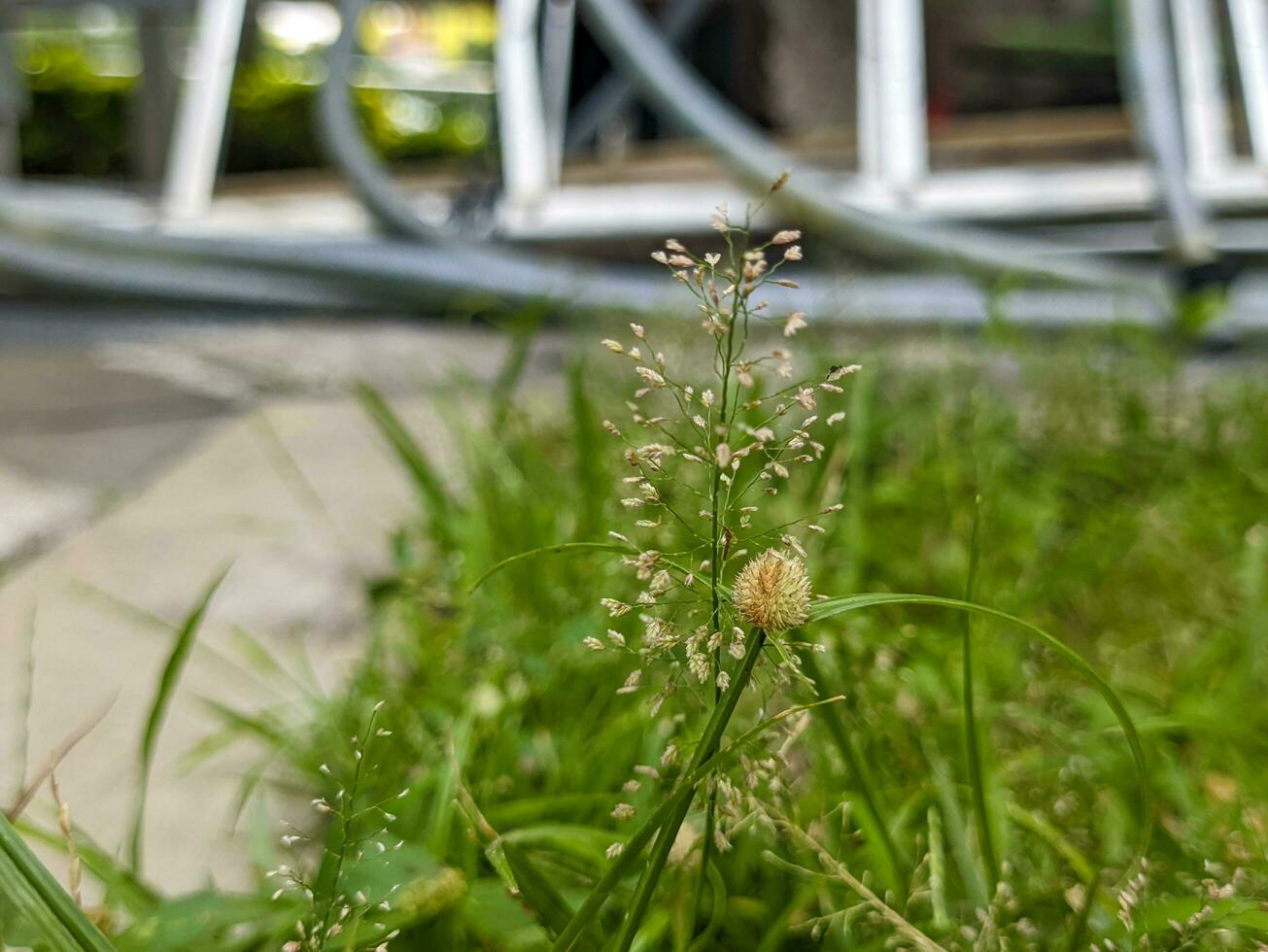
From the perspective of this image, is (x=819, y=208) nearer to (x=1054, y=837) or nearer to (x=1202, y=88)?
(x=1202, y=88)

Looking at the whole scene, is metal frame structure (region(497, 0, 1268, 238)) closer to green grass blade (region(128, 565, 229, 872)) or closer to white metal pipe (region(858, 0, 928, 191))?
white metal pipe (region(858, 0, 928, 191))

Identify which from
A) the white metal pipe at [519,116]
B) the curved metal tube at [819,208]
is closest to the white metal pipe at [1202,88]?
the curved metal tube at [819,208]

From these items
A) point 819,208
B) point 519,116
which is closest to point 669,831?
point 819,208

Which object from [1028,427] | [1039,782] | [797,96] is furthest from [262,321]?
[797,96]

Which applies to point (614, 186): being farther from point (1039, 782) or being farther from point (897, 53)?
point (1039, 782)

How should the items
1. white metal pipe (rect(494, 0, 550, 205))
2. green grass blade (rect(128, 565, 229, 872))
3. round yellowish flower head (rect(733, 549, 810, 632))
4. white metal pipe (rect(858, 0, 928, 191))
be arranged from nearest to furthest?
1. round yellowish flower head (rect(733, 549, 810, 632))
2. green grass blade (rect(128, 565, 229, 872))
3. white metal pipe (rect(858, 0, 928, 191))
4. white metal pipe (rect(494, 0, 550, 205))

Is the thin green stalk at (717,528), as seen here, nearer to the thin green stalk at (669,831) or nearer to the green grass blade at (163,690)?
the thin green stalk at (669,831)

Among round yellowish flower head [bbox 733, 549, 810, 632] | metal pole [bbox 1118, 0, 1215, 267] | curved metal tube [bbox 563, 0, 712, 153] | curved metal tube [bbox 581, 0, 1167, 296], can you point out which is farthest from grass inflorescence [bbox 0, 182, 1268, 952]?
curved metal tube [bbox 563, 0, 712, 153]
